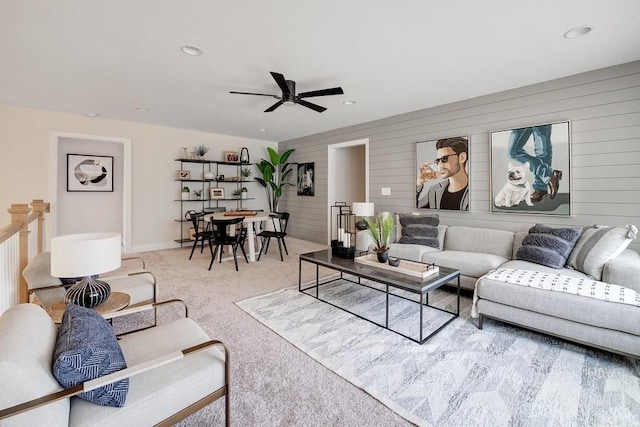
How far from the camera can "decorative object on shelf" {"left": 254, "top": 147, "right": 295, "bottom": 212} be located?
6.96 metres

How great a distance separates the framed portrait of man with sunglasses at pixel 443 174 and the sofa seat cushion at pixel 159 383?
3.83 meters

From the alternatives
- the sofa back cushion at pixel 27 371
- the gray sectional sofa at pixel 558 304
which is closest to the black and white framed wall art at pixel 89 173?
the sofa back cushion at pixel 27 371

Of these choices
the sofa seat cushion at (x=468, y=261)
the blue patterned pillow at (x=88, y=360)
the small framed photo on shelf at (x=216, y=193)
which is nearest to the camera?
the blue patterned pillow at (x=88, y=360)

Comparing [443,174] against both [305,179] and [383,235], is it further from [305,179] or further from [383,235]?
[305,179]

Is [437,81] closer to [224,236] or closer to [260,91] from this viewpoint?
[260,91]

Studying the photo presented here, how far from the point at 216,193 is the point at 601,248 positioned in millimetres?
6262

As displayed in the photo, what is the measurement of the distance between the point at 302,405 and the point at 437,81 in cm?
356

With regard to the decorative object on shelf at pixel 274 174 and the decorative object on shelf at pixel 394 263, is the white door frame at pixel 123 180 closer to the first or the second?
the decorative object on shelf at pixel 274 174

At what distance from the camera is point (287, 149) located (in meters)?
7.35

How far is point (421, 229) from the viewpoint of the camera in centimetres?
409

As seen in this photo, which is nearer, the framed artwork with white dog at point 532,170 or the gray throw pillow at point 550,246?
the gray throw pillow at point 550,246

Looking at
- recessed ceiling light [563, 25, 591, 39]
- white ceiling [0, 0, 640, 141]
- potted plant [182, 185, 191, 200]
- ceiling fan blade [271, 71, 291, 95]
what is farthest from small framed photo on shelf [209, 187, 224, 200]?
recessed ceiling light [563, 25, 591, 39]

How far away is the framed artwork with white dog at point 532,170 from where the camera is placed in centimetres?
336

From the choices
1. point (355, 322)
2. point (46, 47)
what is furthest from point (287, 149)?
point (355, 322)
